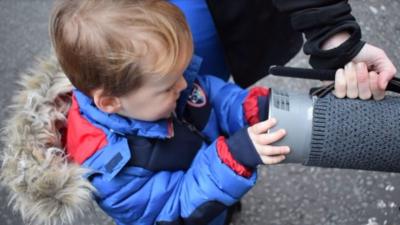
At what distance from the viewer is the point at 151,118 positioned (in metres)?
1.29

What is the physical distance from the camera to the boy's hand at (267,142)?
1112 mm

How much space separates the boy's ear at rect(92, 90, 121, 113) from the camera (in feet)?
4.07

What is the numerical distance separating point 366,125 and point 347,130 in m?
0.04

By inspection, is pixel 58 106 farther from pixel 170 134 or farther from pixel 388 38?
pixel 388 38

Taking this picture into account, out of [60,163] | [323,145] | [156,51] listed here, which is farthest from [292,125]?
[60,163]

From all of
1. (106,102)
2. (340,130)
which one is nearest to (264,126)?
(340,130)

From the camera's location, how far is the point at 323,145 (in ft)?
3.57

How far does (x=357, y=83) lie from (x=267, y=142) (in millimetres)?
207

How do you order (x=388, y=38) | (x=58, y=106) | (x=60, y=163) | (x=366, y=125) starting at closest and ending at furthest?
(x=366, y=125)
(x=60, y=163)
(x=58, y=106)
(x=388, y=38)

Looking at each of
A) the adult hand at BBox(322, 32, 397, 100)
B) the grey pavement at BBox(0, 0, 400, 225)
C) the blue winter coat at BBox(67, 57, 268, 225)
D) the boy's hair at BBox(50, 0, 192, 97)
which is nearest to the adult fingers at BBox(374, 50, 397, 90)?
the adult hand at BBox(322, 32, 397, 100)

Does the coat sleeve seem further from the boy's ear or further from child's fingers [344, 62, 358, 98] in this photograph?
child's fingers [344, 62, 358, 98]

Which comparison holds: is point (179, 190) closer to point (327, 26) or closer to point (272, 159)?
point (272, 159)

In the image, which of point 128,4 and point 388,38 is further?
point 388,38

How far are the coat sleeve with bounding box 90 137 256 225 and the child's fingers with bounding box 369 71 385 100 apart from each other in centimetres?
32
